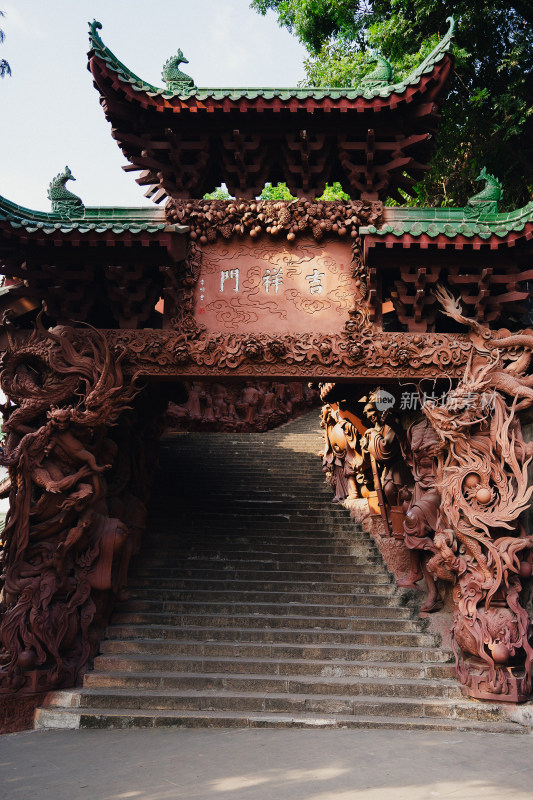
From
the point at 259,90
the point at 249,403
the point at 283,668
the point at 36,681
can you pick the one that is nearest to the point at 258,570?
the point at 283,668

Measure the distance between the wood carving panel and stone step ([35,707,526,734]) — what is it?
3.82 meters

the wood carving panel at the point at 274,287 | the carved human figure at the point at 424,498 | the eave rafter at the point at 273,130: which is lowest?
the carved human figure at the point at 424,498

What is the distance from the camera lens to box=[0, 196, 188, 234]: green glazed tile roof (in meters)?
6.27

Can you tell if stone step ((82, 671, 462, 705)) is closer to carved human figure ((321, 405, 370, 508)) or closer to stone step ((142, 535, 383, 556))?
stone step ((142, 535, 383, 556))

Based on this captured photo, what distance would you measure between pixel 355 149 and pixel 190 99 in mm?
1957

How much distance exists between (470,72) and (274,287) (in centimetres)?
877

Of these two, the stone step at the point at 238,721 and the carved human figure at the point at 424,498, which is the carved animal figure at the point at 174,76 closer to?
the carved human figure at the point at 424,498

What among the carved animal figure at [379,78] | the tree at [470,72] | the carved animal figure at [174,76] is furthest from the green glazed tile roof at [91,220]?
the tree at [470,72]

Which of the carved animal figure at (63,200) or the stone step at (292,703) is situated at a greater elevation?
the carved animal figure at (63,200)

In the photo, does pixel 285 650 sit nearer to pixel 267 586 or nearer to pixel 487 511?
pixel 267 586

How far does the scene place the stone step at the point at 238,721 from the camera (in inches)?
213

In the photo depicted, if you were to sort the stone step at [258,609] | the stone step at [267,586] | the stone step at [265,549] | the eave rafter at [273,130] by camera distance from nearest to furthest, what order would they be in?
the eave rafter at [273,130], the stone step at [258,609], the stone step at [267,586], the stone step at [265,549]

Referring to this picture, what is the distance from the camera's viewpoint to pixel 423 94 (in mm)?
6895

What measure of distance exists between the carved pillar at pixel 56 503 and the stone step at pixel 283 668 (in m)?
0.54
